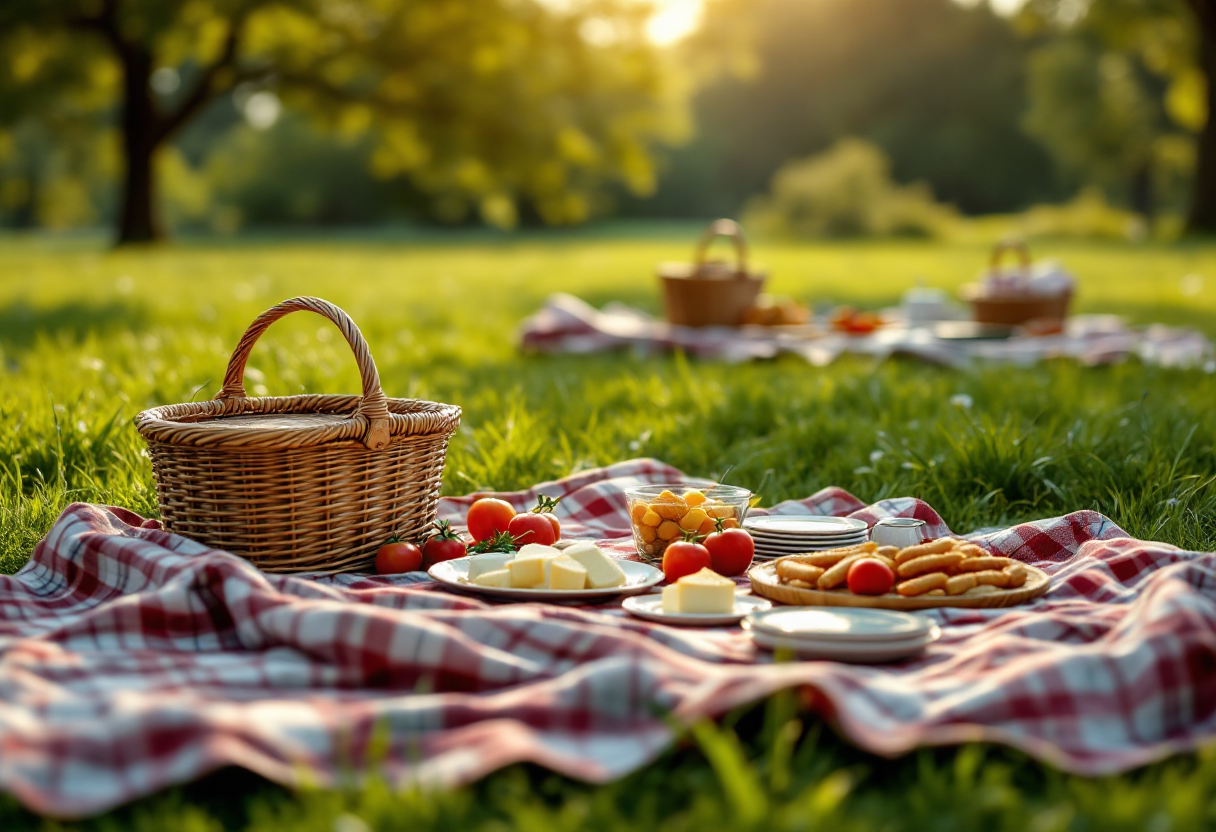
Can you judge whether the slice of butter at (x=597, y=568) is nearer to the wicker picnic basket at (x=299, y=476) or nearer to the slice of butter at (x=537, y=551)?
the slice of butter at (x=537, y=551)

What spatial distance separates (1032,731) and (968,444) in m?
2.16

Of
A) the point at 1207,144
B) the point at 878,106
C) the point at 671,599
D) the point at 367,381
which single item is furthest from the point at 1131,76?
the point at 671,599

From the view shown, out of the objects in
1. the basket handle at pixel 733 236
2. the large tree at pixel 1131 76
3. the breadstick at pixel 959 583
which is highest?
the large tree at pixel 1131 76

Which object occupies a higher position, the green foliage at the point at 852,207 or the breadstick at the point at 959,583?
the green foliage at the point at 852,207

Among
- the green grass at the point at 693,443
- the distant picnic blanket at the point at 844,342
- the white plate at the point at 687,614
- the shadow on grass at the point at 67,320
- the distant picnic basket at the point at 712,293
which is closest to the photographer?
the green grass at the point at 693,443

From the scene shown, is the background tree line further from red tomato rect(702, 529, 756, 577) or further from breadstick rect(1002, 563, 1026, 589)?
breadstick rect(1002, 563, 1026, 589)

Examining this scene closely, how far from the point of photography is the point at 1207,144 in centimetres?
2312

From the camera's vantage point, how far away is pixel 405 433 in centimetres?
326

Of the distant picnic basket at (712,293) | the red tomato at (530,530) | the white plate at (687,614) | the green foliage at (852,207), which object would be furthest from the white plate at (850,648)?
the green foliage at (852,207)

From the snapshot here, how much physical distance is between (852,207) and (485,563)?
29.5 meters

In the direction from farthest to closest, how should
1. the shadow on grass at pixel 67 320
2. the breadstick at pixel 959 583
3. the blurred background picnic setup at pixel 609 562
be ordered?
the shadow on grass at pixel 67 320 < the breadstick at pixel 959 583 < the blurred background picnic setup at pixel 609 562

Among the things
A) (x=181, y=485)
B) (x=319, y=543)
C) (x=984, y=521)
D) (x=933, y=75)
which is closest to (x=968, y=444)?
(x=984, y=521)

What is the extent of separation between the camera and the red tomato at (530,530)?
3428mm

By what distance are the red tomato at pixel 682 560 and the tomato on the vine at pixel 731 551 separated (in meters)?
0.10
